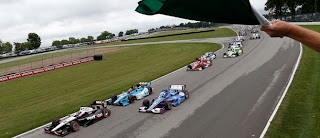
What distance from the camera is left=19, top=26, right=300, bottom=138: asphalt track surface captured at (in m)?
10.7

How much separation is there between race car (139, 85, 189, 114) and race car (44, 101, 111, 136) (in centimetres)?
226

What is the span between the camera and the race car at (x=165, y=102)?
1349 cm

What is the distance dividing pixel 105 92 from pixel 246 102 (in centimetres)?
1135

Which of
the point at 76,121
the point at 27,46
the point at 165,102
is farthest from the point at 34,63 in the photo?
the point at 27,46

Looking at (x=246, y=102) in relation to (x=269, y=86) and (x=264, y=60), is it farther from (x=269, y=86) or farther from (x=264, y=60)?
(x=264, y=60)

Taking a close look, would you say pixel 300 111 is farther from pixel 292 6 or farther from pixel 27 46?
pixel 27 46

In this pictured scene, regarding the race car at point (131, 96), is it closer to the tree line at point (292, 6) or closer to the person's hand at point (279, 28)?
the person's hand at point (279, 28)

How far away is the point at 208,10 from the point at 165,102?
10997 millimetres

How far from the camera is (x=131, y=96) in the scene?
52.1ft

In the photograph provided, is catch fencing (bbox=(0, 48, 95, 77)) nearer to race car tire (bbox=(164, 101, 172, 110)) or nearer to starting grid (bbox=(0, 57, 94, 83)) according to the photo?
starting grid (bbox=(0, 57, 94, 83))

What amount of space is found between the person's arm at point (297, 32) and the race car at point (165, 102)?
10.9m

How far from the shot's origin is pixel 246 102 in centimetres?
1343

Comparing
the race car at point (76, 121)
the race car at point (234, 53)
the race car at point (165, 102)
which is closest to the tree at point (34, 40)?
the race car at point (234, 53)

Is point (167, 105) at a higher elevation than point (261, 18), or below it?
below
